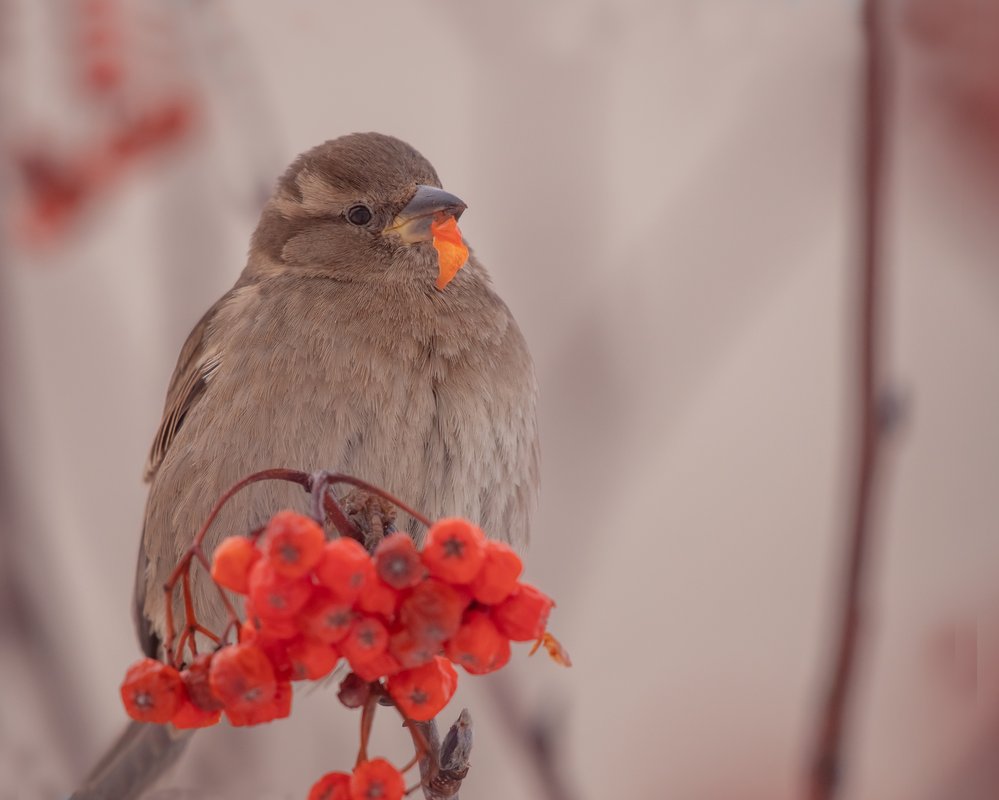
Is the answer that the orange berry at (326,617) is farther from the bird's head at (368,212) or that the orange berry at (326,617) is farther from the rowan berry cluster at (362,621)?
the bird's head at (368,212)

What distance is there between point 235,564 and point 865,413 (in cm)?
76

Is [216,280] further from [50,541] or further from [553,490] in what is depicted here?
[553,490]

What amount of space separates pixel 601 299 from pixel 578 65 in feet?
1.71

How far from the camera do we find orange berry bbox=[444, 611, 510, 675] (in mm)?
1343

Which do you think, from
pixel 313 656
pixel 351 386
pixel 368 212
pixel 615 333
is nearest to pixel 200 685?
pixel 313 656

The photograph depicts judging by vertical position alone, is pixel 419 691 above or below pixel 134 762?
above

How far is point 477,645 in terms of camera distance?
134 cm

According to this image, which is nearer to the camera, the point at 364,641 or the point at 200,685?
the point at 364,641

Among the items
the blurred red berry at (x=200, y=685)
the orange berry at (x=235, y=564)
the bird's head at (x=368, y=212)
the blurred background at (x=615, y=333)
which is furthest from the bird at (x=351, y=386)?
the orange berry at (x=235, y=564)

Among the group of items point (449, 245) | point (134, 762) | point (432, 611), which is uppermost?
point (449, 245)

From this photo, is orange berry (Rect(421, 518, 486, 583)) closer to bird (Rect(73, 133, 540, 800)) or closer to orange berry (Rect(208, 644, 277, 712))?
orange berry (Rect(208, 644, 277, 712))

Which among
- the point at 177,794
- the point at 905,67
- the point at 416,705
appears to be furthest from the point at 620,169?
the point at 416,705

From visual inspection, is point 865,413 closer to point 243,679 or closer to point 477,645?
point 477,645

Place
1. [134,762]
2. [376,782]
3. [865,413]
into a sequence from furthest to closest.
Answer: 1. [134,762]
2. [865,413]
3. [376,782]
